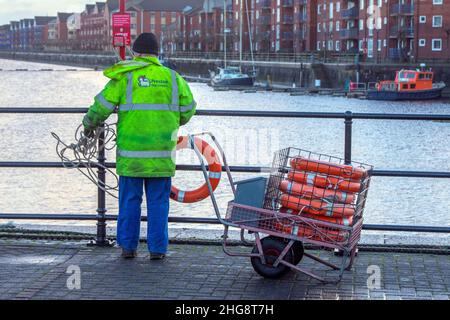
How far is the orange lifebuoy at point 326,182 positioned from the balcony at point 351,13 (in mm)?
80140

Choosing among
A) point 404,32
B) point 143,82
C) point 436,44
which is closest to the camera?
point 143,82

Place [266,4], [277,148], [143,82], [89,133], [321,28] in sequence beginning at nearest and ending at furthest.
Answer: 1. [143,82]
2. [89,133]
3. [277,148]
4. [321,28]
5. [266,4]

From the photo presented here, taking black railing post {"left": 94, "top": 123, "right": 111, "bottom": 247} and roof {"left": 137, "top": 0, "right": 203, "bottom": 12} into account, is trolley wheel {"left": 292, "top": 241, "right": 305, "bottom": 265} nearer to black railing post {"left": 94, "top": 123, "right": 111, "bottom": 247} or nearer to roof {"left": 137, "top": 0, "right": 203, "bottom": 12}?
black railing post {"left": 94, "top": 123, "right": 111, "bottom": 247}

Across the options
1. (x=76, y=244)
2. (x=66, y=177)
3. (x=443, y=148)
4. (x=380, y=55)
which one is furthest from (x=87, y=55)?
(x=76, y=244)

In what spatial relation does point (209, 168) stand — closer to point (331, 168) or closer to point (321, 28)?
point (331, 168)

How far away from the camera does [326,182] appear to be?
642 cm

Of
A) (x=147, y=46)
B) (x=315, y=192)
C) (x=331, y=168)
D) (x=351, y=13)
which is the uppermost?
(x=351, y=13)

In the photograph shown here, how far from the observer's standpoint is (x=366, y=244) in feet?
25.6

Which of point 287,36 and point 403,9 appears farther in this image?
point 287,36

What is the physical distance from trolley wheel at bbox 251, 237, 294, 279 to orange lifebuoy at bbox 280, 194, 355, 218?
0.29 metres

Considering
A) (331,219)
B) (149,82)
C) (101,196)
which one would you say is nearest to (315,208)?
(331,219)

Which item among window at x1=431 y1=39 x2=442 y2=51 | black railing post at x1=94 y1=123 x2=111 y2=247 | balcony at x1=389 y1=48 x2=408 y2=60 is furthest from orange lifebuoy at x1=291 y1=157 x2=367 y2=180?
balcony at x1=389 y1=48 x2=408 y2=60

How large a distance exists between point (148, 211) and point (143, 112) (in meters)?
0.78

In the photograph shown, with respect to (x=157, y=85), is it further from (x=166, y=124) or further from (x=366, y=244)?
(x=366, y=244)
